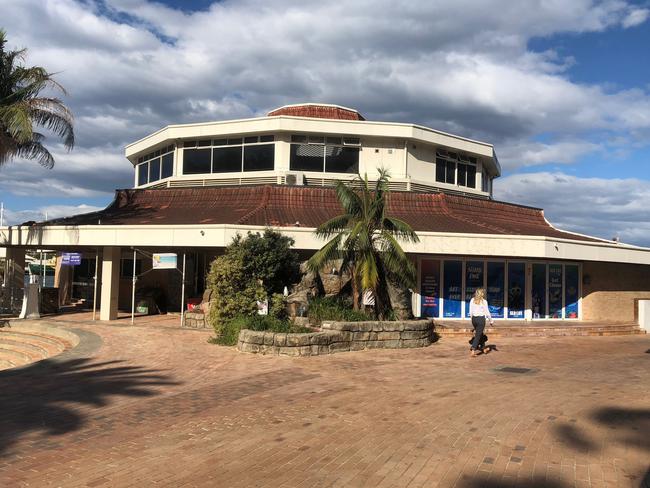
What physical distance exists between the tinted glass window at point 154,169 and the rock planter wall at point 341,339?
55.0ft

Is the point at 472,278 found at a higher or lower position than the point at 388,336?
higher

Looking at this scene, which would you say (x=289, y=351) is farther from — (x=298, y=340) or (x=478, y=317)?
(x=478, y=317)

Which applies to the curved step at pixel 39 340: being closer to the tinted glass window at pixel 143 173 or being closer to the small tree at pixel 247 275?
the small tree at pixel 247 275

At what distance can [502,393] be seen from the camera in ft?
30.2

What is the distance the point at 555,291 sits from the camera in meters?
21.1

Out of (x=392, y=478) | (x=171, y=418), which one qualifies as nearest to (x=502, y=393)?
(x=392, y=478)

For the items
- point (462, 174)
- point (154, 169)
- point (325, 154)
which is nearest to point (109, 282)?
point (154, 169)

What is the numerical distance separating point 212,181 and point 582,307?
16419 millimetres

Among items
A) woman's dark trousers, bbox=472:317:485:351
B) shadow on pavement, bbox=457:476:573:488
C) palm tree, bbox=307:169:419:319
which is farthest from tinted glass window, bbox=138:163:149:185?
shadow on pavement, bbox=457:476:573:488

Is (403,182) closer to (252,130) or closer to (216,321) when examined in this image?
(252,130)

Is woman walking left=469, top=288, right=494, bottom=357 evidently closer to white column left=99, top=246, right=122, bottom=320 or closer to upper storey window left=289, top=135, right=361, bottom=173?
upper storey window left=289, top=135, right=361, bottom=173

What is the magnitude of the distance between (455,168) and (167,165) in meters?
14.2

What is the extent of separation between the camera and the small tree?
15.4m

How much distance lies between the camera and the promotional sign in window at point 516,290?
67.0 feet
